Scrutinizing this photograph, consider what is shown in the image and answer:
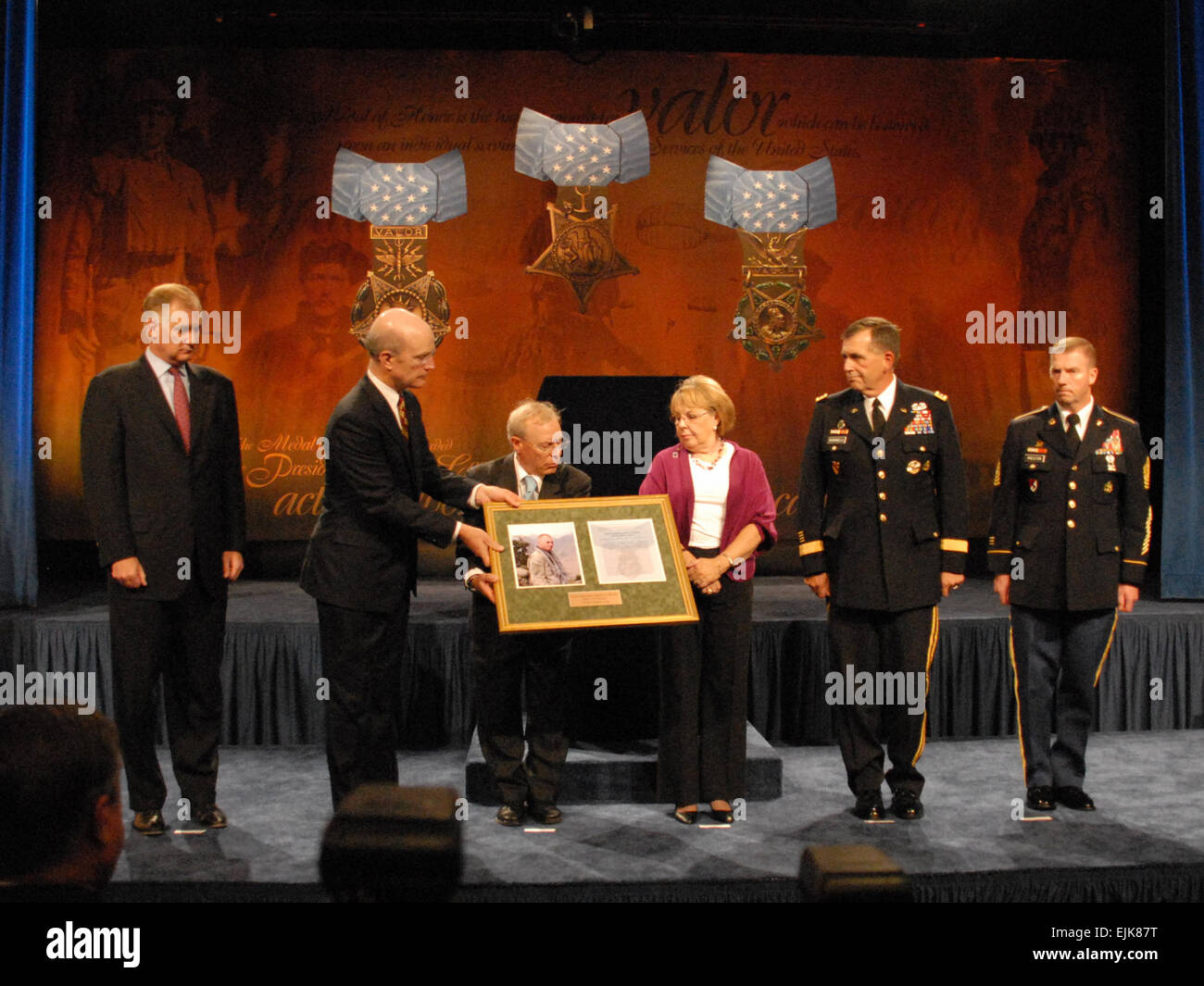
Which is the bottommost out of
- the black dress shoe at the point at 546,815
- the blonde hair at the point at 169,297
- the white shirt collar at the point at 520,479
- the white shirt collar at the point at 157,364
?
the black dress shoe at the point at 546,815

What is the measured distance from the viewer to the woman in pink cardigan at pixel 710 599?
382 centimetres

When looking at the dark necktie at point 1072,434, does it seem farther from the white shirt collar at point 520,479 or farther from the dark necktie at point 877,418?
the white shirt collar at point 520,479

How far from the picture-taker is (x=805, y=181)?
677 centimetres

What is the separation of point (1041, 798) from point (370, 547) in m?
2.57

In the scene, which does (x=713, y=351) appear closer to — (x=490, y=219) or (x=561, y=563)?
(x=490, y=219)

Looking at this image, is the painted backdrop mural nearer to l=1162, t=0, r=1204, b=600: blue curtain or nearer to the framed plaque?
l=1162, t=0, r=1204, b=600: blue curtain

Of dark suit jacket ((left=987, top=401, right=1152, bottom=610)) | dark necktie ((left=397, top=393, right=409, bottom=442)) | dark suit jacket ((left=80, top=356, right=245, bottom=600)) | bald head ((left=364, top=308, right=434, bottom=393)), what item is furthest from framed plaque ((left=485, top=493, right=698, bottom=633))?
dark suit jacket ((left=987, top=401, right=1152, bottom=610))

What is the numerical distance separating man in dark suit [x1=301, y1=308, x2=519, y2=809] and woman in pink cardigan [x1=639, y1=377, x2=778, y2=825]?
0.71m

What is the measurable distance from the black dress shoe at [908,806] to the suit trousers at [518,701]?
1.22 metres

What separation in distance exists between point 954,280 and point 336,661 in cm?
484

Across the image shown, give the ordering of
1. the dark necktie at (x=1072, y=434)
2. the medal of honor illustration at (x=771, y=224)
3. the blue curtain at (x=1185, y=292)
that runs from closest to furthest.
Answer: the dark necktie at (x=1072, y=434) < the blue curtain at (x=1185, y=292) < the medal of honor illustration at (x=771, y=224)

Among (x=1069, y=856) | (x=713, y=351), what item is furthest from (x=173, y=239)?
(x=1069, y=856)

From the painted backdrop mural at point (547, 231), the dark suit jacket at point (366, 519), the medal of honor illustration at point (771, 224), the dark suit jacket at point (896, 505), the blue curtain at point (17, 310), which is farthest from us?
the medal of honor illustration at point (771, 224)

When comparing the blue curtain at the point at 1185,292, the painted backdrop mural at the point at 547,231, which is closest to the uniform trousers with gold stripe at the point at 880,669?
the blue curtain at the point at 1185,292
